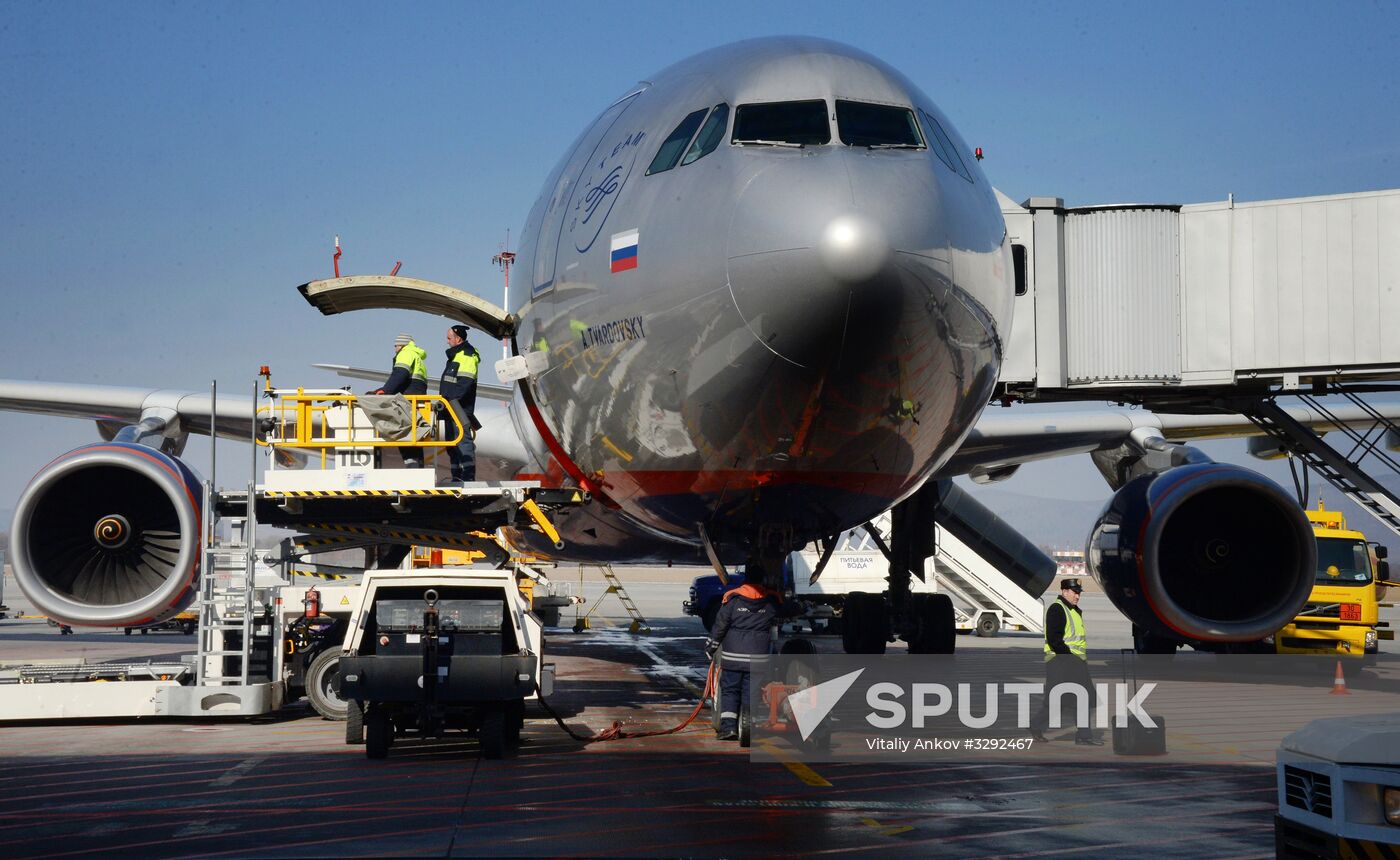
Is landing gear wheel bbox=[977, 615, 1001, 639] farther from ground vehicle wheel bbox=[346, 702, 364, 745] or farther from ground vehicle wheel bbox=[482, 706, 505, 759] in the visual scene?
ground vehicle wheel bbox=[482, 706, 505, 759]

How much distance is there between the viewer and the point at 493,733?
9.43m

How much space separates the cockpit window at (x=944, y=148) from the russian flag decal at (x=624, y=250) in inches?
75.6

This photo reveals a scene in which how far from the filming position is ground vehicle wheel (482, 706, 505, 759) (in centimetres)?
943

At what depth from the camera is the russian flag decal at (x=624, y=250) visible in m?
8.40

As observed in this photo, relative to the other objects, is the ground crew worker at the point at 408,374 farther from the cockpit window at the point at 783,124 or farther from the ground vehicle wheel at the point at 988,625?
the ground vehicle wheel at the point at 988,625

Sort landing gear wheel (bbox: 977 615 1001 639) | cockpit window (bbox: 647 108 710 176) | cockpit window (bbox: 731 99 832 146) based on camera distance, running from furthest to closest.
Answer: landing gear wheel (bbox: 977 615 1001 639) < cockpit window (bbox: 647 108 710 176) < cockpit window (bbox: 731 99 832 146)

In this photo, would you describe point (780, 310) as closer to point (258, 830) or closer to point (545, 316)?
point (545, 316)

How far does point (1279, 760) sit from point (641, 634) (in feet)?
76.2

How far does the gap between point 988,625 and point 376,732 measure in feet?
72.5

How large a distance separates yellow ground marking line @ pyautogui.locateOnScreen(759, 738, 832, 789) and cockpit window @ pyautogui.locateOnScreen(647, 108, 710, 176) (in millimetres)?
3888

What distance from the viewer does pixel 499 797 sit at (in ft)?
25.5

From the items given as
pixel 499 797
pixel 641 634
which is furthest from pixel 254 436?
pixel 641 634

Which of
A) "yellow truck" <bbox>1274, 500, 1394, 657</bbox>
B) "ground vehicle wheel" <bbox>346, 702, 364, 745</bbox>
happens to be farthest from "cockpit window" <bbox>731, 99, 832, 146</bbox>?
"yellow truck" <bbox>1274, 500, 1394, 657</bbox>

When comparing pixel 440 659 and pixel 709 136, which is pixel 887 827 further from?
pixel 709 136
